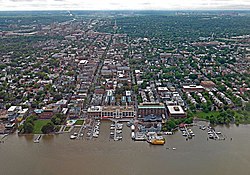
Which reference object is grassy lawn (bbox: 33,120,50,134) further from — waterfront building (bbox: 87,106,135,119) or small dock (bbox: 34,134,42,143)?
waterfront building (bbox: 87,106,135,119)

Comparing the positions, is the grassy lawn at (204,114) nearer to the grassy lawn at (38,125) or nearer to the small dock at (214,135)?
the small dock at (214,135)

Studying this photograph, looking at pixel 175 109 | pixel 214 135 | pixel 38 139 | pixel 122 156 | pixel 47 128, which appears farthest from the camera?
pixel 175 109

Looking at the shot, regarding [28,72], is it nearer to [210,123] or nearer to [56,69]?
[56,69]

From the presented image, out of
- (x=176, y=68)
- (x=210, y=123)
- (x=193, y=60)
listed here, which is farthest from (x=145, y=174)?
(x=193, y=60)

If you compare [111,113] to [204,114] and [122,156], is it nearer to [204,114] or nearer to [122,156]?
[122,156]

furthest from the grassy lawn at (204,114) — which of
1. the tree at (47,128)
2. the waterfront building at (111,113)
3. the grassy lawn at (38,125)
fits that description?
the grassy lawn at (38,125)

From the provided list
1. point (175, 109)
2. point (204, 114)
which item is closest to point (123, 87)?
point (175, 109)
